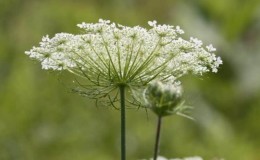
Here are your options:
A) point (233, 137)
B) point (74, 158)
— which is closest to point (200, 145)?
point (233, 137)

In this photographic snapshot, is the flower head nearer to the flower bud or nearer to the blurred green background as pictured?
the flower bud

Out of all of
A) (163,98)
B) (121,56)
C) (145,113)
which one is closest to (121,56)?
(121,56)

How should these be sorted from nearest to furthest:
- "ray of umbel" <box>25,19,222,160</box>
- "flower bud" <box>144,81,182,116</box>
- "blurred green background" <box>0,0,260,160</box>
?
"flower bud" <box>144,81,182,116</box>
"ray of umbel" <box>25,19,222,160</box>
"blurred green background" <box>0,0,260,160</box>

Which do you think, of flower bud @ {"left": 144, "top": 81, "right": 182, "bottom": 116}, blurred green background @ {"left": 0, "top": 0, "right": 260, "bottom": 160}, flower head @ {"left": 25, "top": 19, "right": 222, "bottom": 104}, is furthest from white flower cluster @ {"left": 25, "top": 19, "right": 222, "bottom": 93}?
blurred green background @ {"left": 0, "top": 0, "right": 260, "bottom": 160}

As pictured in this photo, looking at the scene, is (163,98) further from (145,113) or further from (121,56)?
(145,113)

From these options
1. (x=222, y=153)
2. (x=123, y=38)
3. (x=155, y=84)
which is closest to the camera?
(x=155, y=84)

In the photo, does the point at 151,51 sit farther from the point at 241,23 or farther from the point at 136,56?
the point at 241,23
